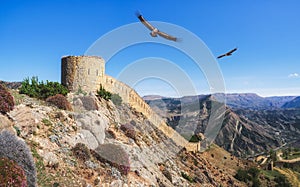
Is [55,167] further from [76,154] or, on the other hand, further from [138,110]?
[138,110]

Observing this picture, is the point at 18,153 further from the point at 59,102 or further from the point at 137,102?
the point at 137,102

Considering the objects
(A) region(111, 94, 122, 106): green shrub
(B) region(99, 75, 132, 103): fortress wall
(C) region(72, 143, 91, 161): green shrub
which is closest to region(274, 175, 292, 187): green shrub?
(B) region(99, 75, 132, 103): fortress wall

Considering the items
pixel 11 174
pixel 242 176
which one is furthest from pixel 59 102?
pixel 242 176

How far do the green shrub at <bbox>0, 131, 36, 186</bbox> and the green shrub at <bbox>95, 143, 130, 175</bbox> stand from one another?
204 inches

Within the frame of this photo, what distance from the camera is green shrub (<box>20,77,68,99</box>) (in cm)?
2027

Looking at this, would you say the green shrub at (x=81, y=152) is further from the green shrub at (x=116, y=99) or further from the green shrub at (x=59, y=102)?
the green shrub at (x=116, y=99)

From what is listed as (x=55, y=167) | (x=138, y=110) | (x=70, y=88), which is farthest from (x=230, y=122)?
(x=55, y=167)

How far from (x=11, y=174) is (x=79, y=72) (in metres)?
17.9

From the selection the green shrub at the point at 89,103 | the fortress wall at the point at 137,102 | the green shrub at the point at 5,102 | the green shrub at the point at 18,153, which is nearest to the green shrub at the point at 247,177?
the fortress wall at the point at 137,102

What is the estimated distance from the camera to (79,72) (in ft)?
84.3

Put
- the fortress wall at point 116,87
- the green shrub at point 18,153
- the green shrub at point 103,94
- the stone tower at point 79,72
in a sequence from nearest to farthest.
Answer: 1. the green shrub at point 18,153
2. the stone tower at point 79,72
3. the green shrub at point 103,94
4. the fortress wall at point 116,87

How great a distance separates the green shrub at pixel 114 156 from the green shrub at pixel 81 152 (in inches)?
30.3

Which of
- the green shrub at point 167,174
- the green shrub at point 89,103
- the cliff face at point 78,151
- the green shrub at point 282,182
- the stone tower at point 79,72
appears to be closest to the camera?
the cliff face at point 78,151

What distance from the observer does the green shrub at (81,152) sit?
13.8 metres
